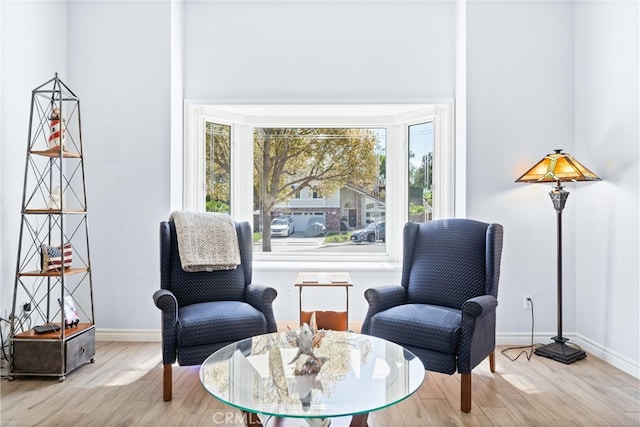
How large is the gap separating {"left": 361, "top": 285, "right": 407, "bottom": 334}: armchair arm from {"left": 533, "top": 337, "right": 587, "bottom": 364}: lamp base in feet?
4.06

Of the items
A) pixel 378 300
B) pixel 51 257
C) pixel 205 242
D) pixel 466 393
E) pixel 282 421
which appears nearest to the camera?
pixel 282 421

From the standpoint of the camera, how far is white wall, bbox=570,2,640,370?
8.80ft

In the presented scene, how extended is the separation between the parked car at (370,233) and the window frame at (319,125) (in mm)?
83

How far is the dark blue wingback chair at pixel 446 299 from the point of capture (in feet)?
7.15

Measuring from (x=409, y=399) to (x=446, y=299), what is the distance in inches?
27.0

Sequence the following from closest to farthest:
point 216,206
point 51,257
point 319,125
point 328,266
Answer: point 51,257 → point 328,266 → point 216,206 → point 319,125

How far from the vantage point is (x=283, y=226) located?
3973mm

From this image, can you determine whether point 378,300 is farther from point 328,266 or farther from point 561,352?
point 561,352

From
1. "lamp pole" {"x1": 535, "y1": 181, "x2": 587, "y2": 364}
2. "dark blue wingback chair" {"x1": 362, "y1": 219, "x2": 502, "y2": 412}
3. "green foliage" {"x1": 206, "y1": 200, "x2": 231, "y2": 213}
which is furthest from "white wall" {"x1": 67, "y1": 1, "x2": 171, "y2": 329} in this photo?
"lamp pole" {"x1": 535, "y1": 181, "x2": 587, "y2": 364}

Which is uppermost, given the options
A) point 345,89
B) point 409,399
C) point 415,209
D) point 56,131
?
point 345,89

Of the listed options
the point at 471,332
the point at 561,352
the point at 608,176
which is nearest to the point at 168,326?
the point at 471,332

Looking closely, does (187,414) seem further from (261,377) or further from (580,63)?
(580,63)

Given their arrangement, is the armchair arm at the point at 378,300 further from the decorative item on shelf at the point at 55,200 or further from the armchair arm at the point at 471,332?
the decorative item on shelf at the point at 55,200

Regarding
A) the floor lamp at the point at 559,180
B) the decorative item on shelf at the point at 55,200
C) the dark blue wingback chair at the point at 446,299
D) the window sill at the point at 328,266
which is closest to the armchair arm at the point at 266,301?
the dark blue wingback chair at the point at 446,299
